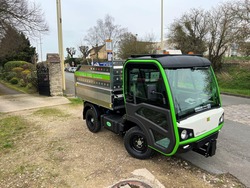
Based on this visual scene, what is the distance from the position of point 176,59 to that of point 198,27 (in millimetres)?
16813

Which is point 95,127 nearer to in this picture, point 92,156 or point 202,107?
point 92,156

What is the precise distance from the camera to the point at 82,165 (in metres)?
3.58

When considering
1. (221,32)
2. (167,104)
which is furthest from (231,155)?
(221,32)

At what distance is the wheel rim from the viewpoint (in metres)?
3.63

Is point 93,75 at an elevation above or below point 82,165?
above

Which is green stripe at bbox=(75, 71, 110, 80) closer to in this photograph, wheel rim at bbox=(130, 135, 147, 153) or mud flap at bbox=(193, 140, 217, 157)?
A: wheel rim at bbox=(130, 135, 147, 153)

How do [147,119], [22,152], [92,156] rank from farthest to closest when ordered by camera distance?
[22,152] < [92,156] < [147,119]

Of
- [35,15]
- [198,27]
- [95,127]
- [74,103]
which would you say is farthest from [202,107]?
[198,27]

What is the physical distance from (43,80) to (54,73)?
915mm

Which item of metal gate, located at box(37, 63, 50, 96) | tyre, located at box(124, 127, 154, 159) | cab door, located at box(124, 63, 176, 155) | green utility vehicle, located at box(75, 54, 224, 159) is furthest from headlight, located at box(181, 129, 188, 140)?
metal gate, located at box(37, 63, 50, 96)

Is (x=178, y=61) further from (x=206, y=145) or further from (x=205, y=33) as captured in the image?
(x=205, y=33)

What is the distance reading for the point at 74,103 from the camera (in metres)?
9.21

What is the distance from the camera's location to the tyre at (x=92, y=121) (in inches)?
195

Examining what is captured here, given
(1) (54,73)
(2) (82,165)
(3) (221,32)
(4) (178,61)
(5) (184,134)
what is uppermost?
(3) (221,32)
